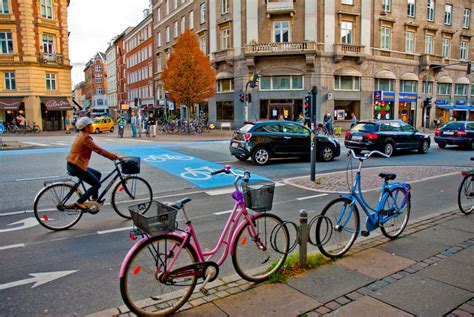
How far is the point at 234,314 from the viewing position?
11.0ft

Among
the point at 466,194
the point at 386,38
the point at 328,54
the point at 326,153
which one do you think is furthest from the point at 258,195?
the point at 386,38

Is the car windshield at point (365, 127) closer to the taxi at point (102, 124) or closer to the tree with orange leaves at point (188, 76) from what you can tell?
the tree with orange leaves at point (188, 76)

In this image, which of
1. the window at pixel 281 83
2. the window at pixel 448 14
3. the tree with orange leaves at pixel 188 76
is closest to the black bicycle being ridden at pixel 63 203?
the tree with orange leaves at pixel 188 76

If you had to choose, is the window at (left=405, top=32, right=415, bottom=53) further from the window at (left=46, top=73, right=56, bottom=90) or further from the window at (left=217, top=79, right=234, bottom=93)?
the window at (left=46, top=73, right=56, bottom=90)

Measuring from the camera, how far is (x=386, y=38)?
121 ft

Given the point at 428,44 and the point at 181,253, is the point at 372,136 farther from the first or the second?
the point at 428,44

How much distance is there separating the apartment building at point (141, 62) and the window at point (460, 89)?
4149 cm

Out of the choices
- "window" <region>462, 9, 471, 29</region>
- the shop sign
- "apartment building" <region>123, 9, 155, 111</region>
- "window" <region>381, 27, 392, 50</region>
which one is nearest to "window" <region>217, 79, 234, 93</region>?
"window" <region>381, 27, 392, 50</region>

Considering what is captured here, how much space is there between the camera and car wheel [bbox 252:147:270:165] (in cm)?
1393

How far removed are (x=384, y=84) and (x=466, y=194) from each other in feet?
108

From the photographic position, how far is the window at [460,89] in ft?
147

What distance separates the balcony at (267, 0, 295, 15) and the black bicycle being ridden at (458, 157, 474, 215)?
2944 cm

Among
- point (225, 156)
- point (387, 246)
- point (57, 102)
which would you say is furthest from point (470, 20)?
point (387, 246)

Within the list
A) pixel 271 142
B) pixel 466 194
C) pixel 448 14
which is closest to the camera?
pixel 466 194
